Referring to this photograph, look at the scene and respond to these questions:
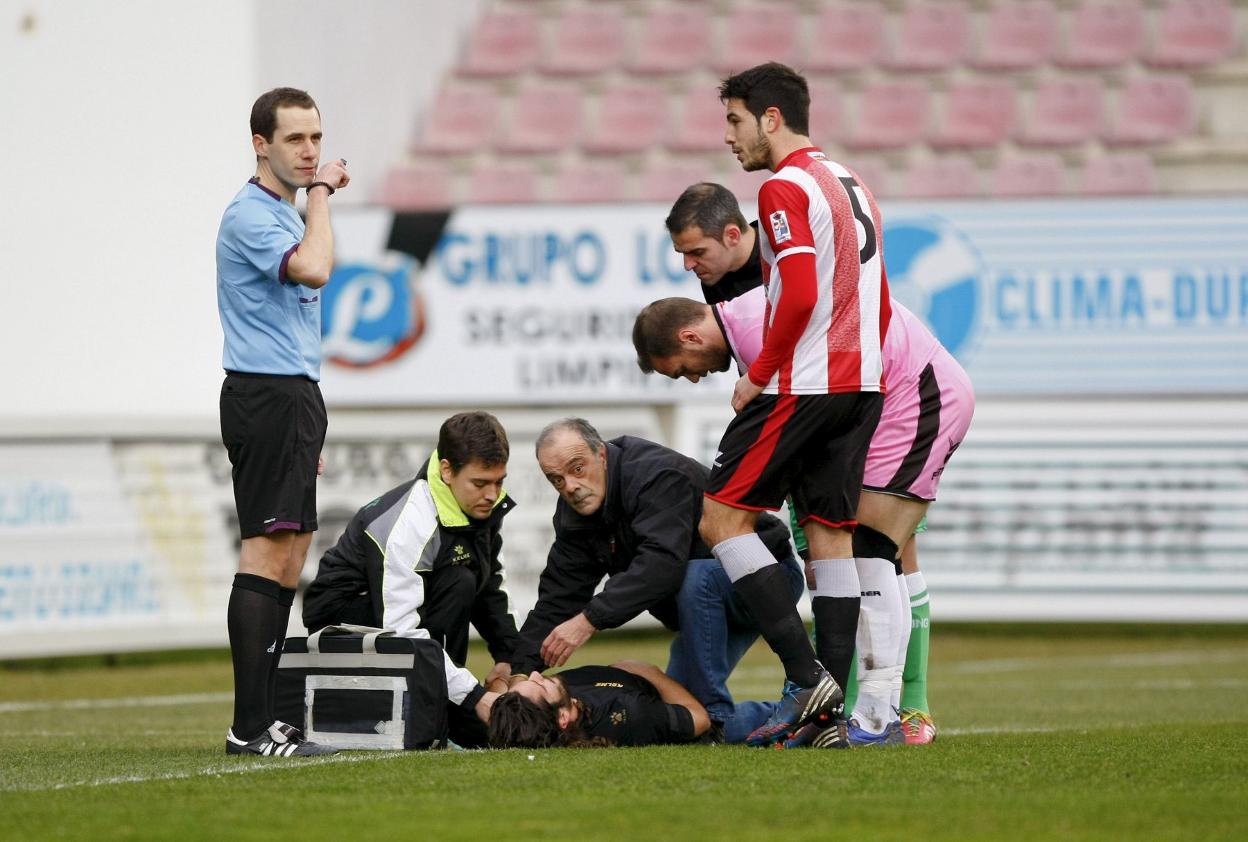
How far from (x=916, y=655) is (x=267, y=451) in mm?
2206

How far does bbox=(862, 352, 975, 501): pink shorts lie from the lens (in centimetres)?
548

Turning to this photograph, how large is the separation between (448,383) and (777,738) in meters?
6.86

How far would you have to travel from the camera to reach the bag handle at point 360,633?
5.30 metres

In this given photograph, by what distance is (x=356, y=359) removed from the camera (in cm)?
1186

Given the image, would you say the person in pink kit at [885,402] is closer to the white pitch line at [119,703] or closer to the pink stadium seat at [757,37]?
the white pitch line at [119,703]

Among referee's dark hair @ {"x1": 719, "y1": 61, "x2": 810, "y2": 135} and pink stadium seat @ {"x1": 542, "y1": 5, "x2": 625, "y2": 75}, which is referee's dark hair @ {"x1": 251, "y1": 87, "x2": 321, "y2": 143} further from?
pink stadium seat @ {"x1": 542, "y1": 5, "x2": 625, "y2": 75}

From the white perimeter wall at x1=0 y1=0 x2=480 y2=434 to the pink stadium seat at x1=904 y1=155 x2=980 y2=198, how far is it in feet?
16.4

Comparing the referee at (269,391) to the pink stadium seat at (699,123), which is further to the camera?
the pink stadium seat at (699,123)

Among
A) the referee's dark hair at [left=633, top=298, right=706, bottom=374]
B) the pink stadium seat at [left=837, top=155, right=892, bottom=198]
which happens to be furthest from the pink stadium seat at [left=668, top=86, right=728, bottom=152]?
the referee's dark hair at [left=633, top=298, right=706, bottom=374]

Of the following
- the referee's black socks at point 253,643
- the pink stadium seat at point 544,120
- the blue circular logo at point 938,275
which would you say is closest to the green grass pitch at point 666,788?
the referee's black socks at point 253,643

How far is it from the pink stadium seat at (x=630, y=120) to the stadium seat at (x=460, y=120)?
925mm

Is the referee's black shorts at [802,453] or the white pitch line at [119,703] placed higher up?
the referee's black shorts at [802,453]

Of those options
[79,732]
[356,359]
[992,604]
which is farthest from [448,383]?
[79,732]

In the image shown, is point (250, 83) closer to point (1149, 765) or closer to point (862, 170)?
point (862, 170)
